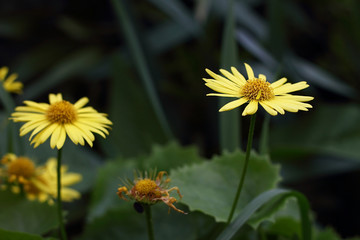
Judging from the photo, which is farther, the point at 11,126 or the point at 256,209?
the point at 11,126

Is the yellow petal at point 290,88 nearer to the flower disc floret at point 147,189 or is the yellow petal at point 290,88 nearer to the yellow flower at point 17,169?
the flower disc floret at point 147,189

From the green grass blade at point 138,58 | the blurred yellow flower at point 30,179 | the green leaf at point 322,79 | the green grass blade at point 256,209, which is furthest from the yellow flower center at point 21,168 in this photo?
the green leaf at point 322,79

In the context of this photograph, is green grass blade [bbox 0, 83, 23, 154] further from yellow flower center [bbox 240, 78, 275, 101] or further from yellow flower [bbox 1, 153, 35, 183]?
yellow flower center [bbox 240, 78, 275, 101]

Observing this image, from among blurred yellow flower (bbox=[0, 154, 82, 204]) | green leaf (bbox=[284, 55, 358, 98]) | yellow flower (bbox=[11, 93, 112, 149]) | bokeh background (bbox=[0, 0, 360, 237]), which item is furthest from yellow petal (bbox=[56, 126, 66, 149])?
green leaf (bbox=[284, 55, 358, 98])

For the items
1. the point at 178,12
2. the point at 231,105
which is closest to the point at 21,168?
the point at 231,105

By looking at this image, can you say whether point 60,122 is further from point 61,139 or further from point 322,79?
point 322,79

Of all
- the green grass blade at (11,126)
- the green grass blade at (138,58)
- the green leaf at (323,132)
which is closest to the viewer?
the green grass blade at (11,126)
